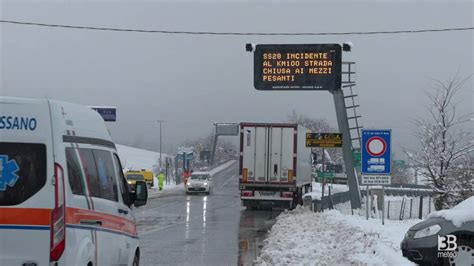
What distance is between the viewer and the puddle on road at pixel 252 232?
13.9 meters

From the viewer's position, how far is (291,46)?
2508 cm

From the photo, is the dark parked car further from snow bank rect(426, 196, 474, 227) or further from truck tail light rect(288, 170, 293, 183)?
truck tail light rect(288, 170, 293, 183)

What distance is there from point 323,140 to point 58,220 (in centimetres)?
1969

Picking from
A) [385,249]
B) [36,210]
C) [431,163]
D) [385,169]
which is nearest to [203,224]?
[385,169]

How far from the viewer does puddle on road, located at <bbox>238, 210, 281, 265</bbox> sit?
13859 mm

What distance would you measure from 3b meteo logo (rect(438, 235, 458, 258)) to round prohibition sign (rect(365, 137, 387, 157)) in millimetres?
7329

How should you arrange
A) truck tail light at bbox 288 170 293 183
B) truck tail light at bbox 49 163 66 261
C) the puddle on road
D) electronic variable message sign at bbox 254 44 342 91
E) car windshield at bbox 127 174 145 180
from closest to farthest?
truck tail light at bbox 49 163 66 261
the puddle on road
electronic variable message sign at bbox 254 44 342 91
truck tail light at bbox 288 170 293 183
car windshield at bbox 127 174 145 180

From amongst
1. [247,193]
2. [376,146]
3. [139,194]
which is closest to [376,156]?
[376,146]

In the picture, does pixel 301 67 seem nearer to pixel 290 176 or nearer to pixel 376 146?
pixel 290 176

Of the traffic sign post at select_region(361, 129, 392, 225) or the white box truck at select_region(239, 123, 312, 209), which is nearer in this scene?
the traffic sign post at select_region(361, 129, 392, 225)

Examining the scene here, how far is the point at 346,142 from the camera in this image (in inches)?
1084

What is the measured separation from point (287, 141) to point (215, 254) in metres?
15.5

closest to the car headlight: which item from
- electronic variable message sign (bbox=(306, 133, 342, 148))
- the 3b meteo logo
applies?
the 3b meteo logo

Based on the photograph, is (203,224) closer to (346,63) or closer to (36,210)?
(346,63)
